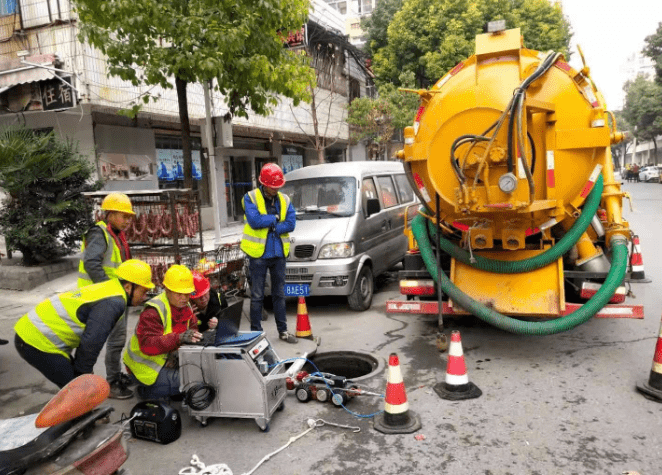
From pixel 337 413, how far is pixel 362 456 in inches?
25.4

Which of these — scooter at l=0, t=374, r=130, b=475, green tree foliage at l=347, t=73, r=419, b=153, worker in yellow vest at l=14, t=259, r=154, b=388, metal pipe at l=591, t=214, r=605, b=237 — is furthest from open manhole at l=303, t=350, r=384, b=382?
green tree foliage at l=347, t=73, r=419, b=153

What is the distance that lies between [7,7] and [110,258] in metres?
9.27

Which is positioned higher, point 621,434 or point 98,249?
point 98,249

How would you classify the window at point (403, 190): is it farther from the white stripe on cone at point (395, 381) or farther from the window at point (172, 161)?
the window at point (172, 161)

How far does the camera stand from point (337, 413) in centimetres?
394

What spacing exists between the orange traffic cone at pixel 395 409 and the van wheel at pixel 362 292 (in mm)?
3074

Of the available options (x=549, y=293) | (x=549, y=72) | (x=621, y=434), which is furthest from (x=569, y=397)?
(x=549, y=72)

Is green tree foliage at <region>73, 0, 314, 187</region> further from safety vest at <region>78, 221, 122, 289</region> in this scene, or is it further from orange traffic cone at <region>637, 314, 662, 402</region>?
orange traffic cone at <region>637, 314, 662, 402</region>

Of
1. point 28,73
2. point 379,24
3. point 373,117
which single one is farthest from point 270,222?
point 379,24

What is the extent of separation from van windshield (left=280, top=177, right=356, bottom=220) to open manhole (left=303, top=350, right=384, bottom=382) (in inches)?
93.1

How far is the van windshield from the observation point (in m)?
7.15

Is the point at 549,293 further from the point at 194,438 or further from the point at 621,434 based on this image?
the point at 194,438

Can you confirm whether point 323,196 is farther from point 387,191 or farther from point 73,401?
point 73,401

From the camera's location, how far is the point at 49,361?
3455mm
